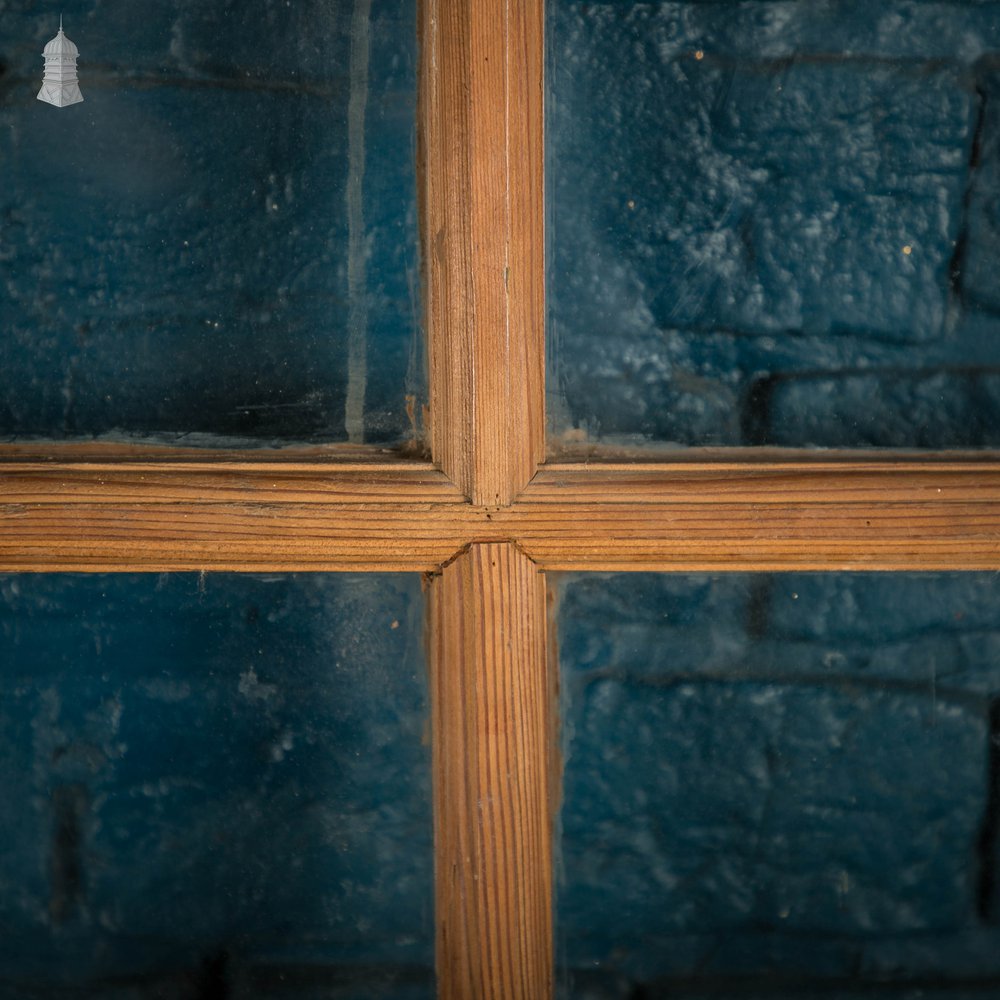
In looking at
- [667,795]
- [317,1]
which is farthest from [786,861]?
[317,1]

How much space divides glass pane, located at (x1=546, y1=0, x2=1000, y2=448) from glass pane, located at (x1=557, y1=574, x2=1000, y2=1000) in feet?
0.61

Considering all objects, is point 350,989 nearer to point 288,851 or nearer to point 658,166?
point 288,851

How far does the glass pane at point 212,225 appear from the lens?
0.89m

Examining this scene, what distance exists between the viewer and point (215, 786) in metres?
0.91

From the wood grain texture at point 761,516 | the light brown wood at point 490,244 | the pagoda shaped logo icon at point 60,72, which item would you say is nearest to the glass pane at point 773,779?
the wood grain texture at point 761,516

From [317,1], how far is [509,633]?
2.28 ft

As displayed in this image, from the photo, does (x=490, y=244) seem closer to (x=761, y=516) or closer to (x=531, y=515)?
(x=531, y=515)

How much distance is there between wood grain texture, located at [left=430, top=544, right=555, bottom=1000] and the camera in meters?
0.81

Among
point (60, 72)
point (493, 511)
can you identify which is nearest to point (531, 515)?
point (493, 511)

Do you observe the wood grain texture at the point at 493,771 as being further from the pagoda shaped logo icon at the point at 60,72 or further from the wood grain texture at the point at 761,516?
the pagoda shaped logo icon at the point at 60,72

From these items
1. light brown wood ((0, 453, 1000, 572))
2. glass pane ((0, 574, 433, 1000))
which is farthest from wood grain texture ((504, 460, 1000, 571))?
glass pane ((0, 574, 433, 1000))

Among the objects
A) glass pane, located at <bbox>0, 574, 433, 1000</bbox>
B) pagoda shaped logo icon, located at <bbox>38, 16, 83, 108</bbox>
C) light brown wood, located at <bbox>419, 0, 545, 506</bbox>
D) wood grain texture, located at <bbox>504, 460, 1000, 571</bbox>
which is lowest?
glass pane, located at <bbox>0, 574, 433, 1000</bbox>

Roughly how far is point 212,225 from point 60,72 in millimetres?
234

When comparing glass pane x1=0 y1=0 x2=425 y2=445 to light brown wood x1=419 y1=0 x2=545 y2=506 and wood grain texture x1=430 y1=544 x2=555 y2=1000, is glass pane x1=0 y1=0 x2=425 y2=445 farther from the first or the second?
wood grain texture x1=430 y1=544 x2=555 y2=1000
